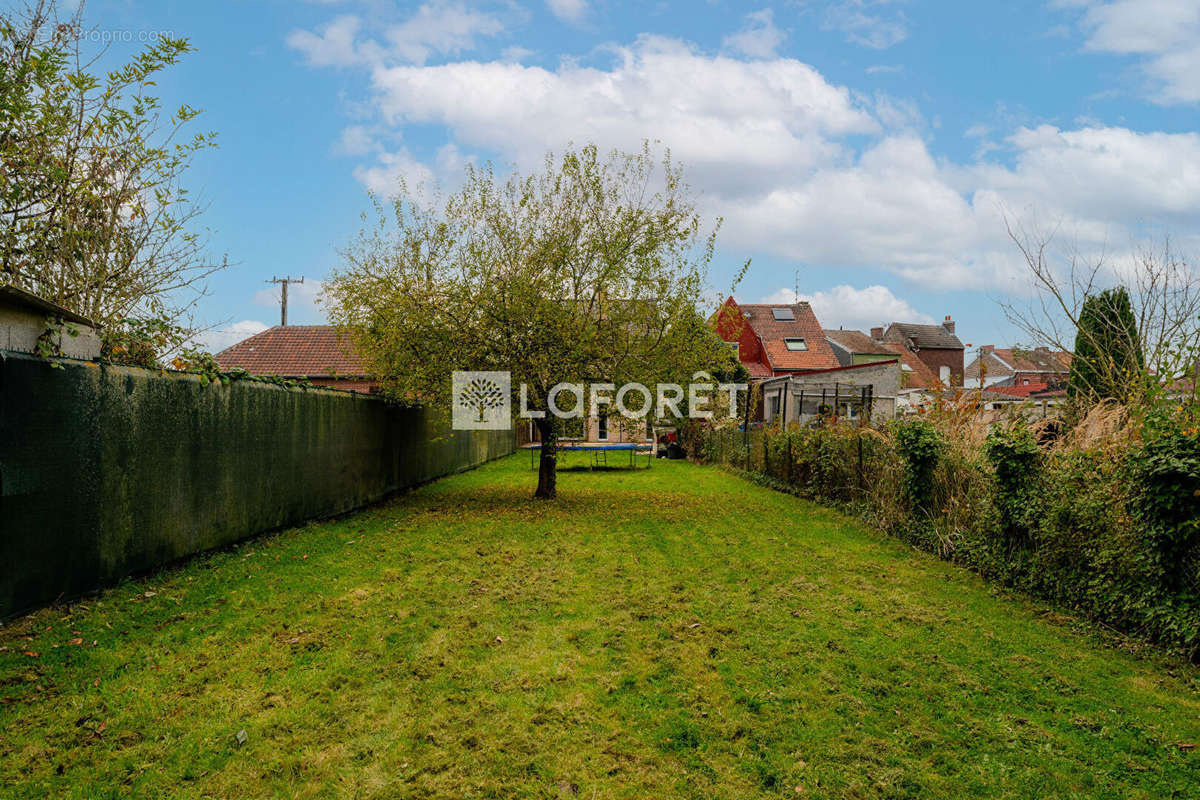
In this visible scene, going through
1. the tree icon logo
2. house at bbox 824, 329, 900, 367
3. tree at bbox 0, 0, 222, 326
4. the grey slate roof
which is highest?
the grey slate roof

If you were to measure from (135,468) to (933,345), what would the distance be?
55.0 meters

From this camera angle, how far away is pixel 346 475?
10.7 meters

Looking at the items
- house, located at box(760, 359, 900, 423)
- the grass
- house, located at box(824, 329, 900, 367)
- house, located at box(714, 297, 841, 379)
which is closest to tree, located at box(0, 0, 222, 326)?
the grass

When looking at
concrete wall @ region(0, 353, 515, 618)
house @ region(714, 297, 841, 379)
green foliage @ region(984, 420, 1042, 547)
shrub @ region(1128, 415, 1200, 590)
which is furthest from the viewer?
house @ region(714, 297, 841, 379)

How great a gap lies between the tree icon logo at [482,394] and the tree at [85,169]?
422cm

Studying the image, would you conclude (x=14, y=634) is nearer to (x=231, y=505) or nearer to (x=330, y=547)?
(x=231, y=505)

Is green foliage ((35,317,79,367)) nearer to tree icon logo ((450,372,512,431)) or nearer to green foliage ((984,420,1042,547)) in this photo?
tree icon logo ((450,372,512,431))

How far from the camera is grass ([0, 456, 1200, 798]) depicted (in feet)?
9.84

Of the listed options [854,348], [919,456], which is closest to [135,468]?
[919,456]

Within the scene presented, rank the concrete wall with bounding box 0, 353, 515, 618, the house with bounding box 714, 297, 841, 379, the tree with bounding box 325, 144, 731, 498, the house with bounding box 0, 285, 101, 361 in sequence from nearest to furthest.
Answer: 1. the concrete wall with bounding box 0, 353, 515, 618
2. the house with bounding box 0, 285, 101, 361
3. the tree with bounding box 325, 144, 731, 498
4. the house with bounding box 714, 297, 841, 379

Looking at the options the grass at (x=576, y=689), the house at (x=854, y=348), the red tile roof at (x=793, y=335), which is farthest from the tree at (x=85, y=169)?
the house at (x=854, y=348)

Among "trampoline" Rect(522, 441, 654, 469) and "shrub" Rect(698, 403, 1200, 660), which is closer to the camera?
"shrub" Rect(698, 403, 1200, 660)

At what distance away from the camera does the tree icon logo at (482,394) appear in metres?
11.5

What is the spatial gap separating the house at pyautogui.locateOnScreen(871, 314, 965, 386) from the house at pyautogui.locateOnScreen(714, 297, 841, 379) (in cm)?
1461
